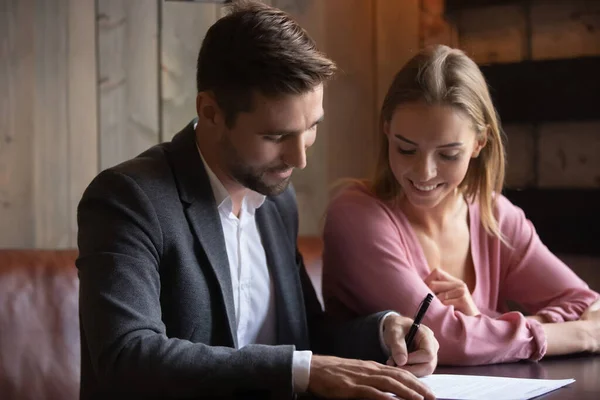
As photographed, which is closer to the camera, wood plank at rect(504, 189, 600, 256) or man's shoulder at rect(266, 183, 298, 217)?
man's shoulder at rect(266, 183, 298, 217)

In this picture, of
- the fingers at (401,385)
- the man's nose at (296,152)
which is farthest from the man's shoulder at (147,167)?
the fingers at (401,385)

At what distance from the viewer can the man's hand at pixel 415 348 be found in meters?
1.61

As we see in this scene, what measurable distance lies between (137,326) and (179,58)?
4.05ft

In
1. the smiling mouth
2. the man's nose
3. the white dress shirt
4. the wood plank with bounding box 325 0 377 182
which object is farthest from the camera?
the wood plank with bounding box 325 0 377 182

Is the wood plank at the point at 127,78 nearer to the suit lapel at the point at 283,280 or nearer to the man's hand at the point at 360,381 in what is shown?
the suit lapel at the point at 283,280

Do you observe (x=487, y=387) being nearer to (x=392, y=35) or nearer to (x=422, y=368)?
(x=422, y=368)

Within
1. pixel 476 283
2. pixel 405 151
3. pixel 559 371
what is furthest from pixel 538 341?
pixel 405 151

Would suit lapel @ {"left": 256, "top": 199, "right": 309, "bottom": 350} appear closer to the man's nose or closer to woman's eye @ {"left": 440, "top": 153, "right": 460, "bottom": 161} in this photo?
the man's nose

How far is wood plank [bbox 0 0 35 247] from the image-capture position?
227 cm

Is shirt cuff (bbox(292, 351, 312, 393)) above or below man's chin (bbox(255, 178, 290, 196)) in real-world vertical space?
below

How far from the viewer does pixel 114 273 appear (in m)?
1.48

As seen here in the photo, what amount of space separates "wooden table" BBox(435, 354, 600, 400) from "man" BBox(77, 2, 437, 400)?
0.16 metres

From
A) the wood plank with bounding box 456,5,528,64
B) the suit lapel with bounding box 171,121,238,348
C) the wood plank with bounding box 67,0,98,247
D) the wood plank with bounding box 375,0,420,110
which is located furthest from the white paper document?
the wood plank with bounding box 375,0,420,110

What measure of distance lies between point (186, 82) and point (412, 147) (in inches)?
36.1
